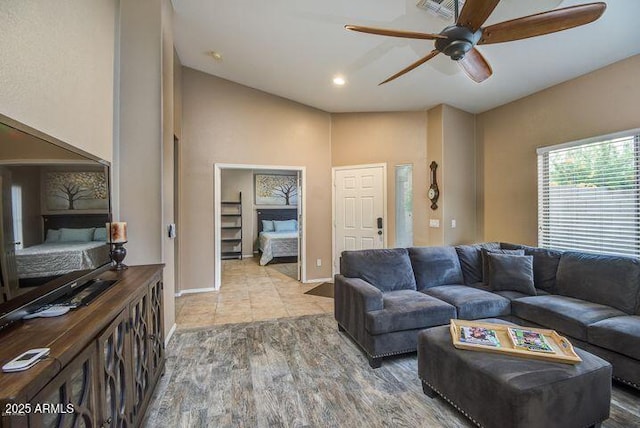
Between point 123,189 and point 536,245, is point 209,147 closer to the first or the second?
point 123,189

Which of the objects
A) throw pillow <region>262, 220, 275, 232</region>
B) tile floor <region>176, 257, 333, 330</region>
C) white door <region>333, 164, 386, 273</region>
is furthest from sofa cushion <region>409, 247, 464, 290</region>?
throw pillow <region>262, 220, 275, 232</region>

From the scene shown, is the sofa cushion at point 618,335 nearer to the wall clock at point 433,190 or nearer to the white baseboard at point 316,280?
the wall clock at point 433,190

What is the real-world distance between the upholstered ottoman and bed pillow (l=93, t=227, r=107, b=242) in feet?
7.72

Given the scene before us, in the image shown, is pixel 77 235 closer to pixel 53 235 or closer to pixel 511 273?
pixel 53 235

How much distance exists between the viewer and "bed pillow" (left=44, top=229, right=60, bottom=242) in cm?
138

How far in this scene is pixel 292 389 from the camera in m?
2.18

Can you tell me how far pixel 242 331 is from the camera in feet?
10.5

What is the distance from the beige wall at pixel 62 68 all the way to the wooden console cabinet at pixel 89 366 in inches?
39.0

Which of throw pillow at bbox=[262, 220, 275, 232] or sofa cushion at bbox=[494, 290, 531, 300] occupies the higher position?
throw pillow at bbox=[262, 220, 275, 232]

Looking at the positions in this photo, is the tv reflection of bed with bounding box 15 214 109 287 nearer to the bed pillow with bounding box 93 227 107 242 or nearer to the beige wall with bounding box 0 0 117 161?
the bed pillow with bounding box 93 227 107 242

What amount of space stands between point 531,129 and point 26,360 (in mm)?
5187

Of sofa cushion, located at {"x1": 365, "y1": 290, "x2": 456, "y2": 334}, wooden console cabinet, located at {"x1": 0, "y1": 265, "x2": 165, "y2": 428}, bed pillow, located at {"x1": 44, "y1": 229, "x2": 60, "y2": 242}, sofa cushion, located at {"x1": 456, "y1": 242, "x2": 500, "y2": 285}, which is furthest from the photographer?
sofa cushion, located at {"x1": 456, "y1": 242, "x2": 500, "y2": 285}

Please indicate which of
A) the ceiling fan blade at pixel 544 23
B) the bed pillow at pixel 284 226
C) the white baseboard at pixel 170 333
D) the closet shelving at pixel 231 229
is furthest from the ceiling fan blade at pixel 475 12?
the closet shelving at pixel 231 229

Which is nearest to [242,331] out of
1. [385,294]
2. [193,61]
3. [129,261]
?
[129,261]
